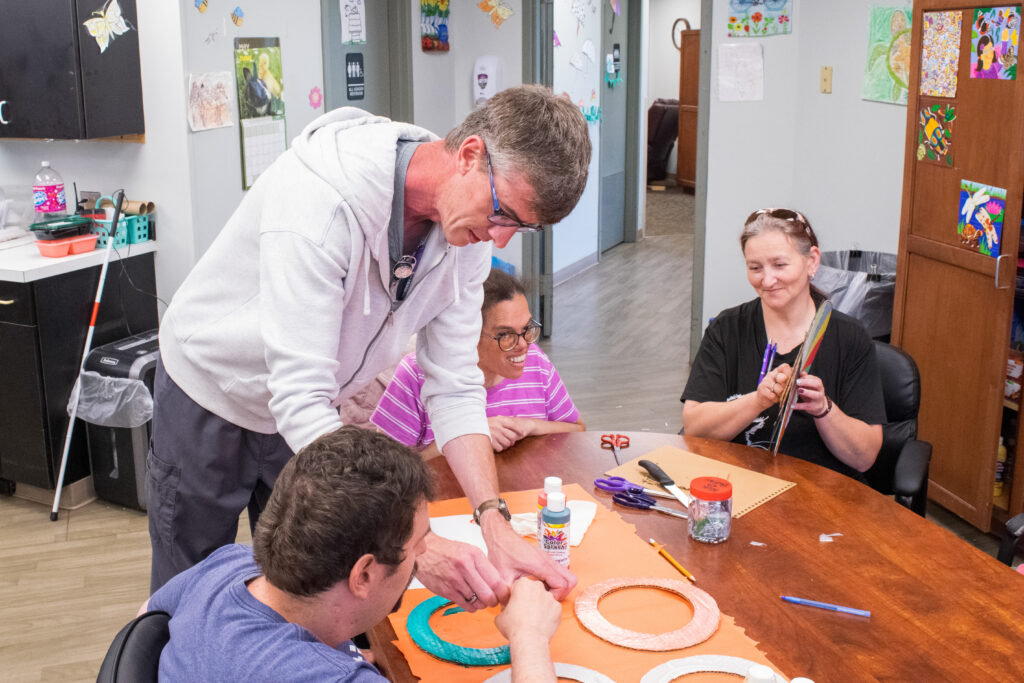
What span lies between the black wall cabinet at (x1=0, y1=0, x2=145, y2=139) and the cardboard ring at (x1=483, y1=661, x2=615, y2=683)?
2.92 m

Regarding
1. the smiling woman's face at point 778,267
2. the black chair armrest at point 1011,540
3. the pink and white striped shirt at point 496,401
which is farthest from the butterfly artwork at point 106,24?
the black chair armrest at point 1011,540

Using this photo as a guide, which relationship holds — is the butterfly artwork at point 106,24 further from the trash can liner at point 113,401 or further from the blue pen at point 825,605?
the blue pen at point 825,605

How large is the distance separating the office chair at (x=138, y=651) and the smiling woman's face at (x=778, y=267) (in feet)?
5.35

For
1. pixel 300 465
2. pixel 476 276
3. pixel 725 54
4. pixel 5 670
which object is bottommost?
pixel 5 670

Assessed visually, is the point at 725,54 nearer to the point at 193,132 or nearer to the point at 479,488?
the point at 193,132

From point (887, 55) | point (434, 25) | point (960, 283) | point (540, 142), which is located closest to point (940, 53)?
point (960, 283)

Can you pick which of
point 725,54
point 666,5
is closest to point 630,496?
point 725,54

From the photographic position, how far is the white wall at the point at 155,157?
3857mm

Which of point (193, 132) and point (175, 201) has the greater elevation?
point (193, 132)

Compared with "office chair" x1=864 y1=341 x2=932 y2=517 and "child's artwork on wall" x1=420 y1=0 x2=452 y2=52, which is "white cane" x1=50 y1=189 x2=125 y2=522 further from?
"office chair" x1=864 y1=341 x2=932 y2=517

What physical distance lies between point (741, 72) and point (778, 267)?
2855 mm

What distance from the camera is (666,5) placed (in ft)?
36.1

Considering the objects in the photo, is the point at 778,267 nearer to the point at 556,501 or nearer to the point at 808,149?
the point at 556,501

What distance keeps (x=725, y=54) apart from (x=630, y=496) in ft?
11.6
